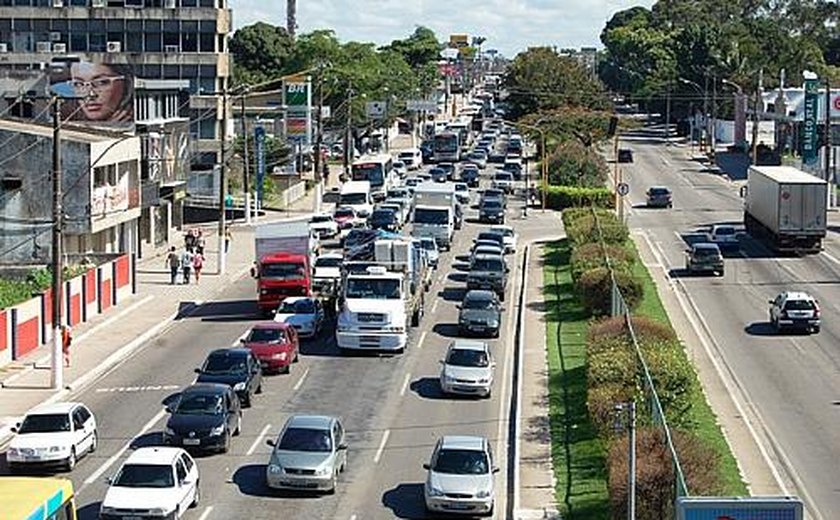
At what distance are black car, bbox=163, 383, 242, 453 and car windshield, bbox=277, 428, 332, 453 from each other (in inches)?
117

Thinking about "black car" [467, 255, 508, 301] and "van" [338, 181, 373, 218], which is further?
"van" [338, 181, 373, 218]

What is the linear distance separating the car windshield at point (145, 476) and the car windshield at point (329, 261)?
3413cm

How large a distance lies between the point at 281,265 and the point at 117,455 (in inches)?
852

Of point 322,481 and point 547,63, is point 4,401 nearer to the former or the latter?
point 322,481

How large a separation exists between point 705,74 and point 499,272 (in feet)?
362

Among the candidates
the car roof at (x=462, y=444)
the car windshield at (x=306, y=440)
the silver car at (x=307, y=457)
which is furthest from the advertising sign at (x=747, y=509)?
the car windshield at (x=306, y=440)

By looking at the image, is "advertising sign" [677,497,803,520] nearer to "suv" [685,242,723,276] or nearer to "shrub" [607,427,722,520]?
"shrub" [607,427,722,520]

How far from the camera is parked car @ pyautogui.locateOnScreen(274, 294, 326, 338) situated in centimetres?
5331

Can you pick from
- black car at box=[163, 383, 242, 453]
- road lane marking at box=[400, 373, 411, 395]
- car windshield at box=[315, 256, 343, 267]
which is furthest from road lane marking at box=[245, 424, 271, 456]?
car windshield at box=[315, 256, 343, 267]

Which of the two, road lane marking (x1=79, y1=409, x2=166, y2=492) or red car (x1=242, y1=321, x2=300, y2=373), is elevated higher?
red car (x1=242, y1=321, x2=300, y2=373)

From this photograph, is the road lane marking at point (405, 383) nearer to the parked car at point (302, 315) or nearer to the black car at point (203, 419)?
the parked car at point (302, 315)

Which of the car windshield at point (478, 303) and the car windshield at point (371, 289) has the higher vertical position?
the car windshield at point (371, 289)

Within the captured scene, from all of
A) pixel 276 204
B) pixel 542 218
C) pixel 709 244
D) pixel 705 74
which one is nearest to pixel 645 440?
pixel 709 244

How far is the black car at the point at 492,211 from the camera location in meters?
94.2
